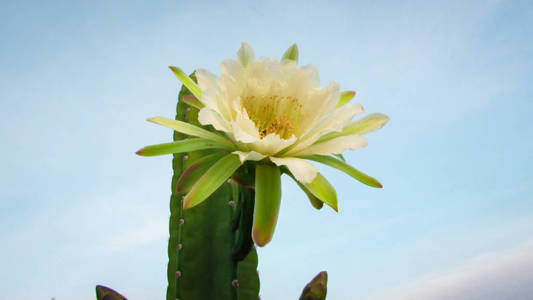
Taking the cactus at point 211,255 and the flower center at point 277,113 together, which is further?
the cactus at point 211,255

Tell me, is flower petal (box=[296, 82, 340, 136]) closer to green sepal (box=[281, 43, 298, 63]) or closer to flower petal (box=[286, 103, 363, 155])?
flower petal (box=[286, 103, 363, 155])

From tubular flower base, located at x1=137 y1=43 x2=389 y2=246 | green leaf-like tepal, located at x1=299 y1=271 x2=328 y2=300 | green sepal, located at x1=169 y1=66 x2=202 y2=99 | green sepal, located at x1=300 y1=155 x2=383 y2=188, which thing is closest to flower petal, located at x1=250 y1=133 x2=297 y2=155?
tubular flower base, located at x1=137 y1=43 x2=389 y2=246

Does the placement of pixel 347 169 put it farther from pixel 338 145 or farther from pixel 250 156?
pixel 250 156

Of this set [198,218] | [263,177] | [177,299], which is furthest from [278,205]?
[177,299]

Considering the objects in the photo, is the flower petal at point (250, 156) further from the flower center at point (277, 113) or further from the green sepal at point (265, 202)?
the flower center at point (277, 113)

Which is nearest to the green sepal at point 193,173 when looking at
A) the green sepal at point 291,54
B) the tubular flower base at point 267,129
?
the tubular flower base at point 267,129

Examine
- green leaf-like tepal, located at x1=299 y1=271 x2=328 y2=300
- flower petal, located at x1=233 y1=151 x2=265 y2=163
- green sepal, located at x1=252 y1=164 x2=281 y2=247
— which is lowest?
green leaf-like tepal, located at x1=299 y1=271 x2=328 y2=300

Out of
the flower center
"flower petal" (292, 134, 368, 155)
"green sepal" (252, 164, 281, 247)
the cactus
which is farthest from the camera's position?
the cactus

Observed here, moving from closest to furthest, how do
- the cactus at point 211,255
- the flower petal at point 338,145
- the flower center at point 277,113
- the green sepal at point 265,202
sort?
the green sepal at point 265,202
the flower petal at point 338,145
the flower center at point 277,113
the cactus at point 211,255
